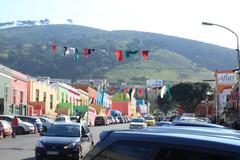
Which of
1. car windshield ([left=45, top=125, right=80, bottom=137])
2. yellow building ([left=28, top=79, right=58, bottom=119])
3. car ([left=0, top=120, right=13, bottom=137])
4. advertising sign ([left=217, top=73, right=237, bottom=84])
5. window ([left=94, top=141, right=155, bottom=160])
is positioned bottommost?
car ([left=0, top=120, right=13, bottom=137])

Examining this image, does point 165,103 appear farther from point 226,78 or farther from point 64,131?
point 64,131

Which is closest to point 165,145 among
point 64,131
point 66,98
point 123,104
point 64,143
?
point 64,143

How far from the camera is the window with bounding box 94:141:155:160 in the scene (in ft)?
13.4

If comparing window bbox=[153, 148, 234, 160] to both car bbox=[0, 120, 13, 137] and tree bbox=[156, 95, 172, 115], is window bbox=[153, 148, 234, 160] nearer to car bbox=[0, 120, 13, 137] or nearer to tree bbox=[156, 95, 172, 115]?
car bbox=[0, 120, 13, 137]

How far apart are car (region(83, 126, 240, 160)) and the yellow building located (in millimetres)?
63477

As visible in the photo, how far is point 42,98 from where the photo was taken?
7369 centimetres

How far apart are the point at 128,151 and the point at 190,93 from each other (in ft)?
378

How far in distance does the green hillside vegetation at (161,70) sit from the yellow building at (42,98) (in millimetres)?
87163

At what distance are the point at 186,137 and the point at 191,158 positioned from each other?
0.64ft

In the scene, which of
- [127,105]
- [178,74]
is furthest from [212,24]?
[178,74]

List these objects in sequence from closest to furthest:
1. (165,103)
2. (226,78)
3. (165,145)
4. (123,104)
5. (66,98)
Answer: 1. (165,145)
2. (66,98)
3. (226,78)
4. (165,103)
5. (123,104)

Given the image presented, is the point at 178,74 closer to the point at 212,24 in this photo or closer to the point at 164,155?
the point at 212,24

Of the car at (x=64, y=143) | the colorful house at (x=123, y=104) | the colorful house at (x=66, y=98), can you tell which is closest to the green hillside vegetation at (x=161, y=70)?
the colorful house at (x=123, y=104)

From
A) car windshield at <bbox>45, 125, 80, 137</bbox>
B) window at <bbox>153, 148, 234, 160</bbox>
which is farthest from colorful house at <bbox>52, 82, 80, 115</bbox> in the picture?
window at <bbox>153, 148, 234, 160</bbox>
